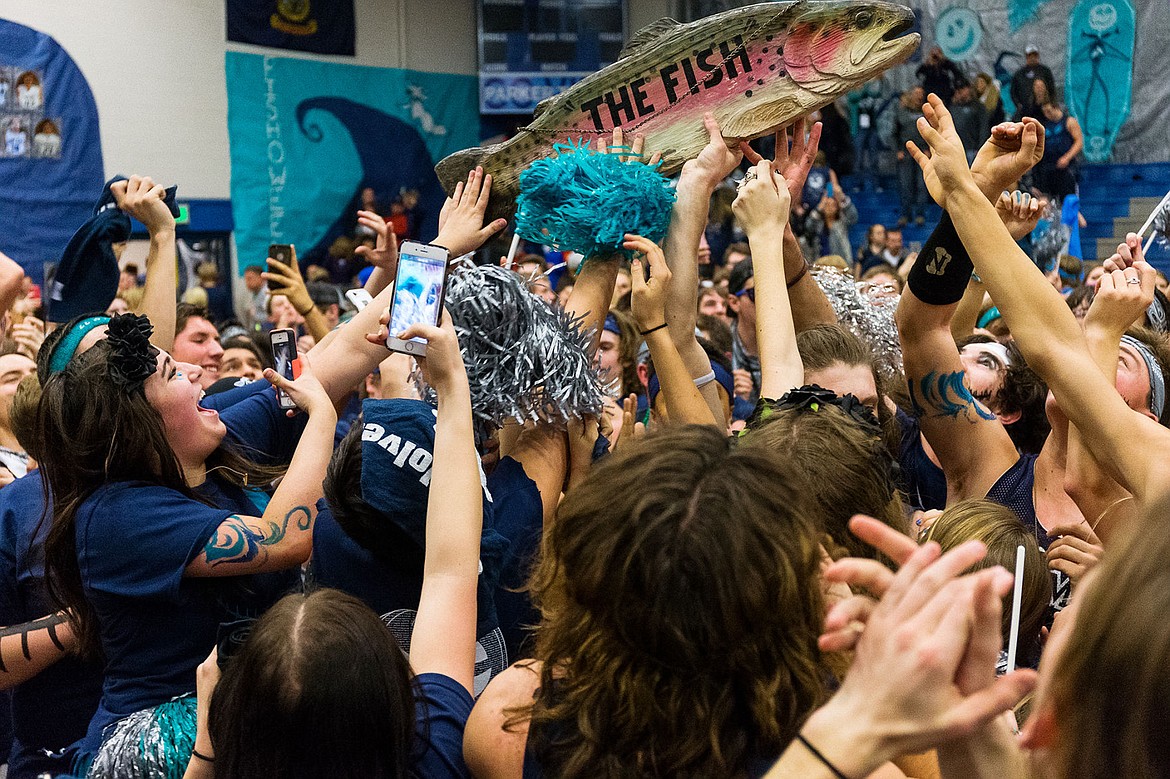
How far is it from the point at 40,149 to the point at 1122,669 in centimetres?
1190

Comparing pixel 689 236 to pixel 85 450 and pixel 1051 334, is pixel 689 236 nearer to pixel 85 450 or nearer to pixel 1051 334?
pixel 1051 334

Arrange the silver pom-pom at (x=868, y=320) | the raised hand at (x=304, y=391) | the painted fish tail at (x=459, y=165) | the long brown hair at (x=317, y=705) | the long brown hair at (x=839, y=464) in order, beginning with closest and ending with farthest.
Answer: the long brown hair at (x=317, y=705) < the long brown hair at (x=839, y=464) < the raised hand at (x=304, y=391) < the painted fish tail at (x=459, y=165) < the silver pom-pom at (x=868, y=320)

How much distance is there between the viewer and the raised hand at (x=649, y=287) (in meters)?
2.25

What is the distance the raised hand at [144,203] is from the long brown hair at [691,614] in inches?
78.8

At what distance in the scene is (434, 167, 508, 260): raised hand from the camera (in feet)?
8.32

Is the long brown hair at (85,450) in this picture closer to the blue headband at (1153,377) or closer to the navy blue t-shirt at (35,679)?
the navy blue t-shirt at (35,679)

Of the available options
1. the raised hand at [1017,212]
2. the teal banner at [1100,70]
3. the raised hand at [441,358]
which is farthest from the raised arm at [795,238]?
the teal banner at [1100,70]

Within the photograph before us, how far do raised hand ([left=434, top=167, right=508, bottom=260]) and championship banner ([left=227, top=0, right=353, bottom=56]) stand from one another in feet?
38.1

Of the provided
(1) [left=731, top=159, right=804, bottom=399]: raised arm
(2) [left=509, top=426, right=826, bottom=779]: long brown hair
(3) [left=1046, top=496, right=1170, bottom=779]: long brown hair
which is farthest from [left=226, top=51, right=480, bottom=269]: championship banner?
(3) [left=1046, top=496, right=1170, bottom=779]: long brown hair

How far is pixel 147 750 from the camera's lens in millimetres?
1810

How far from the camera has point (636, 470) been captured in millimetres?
1219

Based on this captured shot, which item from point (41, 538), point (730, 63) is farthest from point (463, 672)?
point (730, 63)

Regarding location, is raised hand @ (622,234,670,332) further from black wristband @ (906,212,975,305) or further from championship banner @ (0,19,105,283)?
championship banner @ (0,19,105,283)

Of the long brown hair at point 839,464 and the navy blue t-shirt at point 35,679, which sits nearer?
the long brown hair at point 839,464
